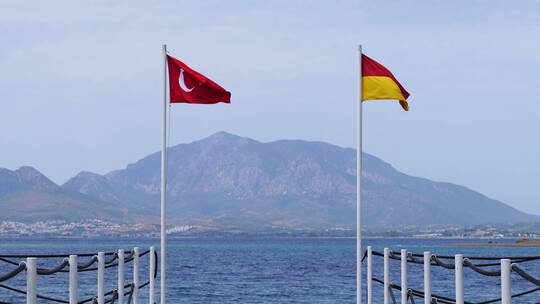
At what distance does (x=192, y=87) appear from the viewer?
20.2 meters

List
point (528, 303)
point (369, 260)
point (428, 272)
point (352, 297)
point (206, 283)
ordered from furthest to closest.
→ point (206, 283)
point (352, 297)
point (528, 303)
point (369, 260)
point (428, 272)

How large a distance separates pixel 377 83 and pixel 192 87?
3380 mm

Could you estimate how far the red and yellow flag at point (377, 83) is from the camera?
19703mm

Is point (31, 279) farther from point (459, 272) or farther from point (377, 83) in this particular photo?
point (377, 83)

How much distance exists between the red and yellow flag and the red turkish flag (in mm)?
2497

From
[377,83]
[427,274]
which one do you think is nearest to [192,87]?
[377,83]

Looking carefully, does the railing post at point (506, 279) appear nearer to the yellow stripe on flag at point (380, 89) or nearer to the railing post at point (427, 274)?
the railing post at point (427, 274)

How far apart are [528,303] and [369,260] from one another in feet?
115

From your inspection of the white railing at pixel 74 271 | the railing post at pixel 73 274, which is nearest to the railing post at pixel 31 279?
the white railing at pixel 74 271

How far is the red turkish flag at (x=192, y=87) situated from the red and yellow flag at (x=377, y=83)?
98.3 inches

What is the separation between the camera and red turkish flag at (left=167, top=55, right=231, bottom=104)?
789 inches

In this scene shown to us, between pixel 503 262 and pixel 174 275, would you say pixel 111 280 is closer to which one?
pixel 174 275

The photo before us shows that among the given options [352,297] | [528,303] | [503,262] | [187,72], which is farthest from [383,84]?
[352,297]

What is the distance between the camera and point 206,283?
7188 cm
